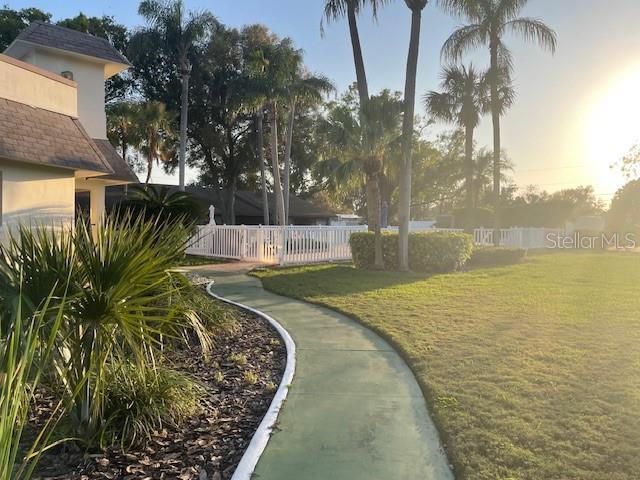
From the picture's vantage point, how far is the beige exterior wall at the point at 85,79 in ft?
44.0

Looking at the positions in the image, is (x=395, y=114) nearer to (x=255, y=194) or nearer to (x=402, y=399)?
(x=402, y=399)

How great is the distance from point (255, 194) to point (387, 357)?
36.2 metres

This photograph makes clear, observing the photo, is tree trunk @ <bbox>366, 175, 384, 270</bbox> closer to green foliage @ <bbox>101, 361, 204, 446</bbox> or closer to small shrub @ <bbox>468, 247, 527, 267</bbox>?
small shrub @ <bbox>468, 247, 527, 267</bbox>

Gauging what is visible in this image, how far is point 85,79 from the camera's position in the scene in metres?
14.2

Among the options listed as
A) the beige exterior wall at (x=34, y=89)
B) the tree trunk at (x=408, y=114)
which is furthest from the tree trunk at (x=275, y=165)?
the beige exterior wall at (x=34, y=89)

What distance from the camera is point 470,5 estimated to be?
664 inches

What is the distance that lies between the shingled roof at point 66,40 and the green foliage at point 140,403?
12.5 m

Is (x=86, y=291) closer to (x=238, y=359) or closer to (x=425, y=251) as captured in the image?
(x=238, y=359)

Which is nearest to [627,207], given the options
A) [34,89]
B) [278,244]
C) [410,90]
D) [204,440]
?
[410,90]

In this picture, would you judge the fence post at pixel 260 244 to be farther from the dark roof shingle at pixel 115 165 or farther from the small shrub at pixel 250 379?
the small shrub at pixel 250 379

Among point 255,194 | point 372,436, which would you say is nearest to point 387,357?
point 372,436

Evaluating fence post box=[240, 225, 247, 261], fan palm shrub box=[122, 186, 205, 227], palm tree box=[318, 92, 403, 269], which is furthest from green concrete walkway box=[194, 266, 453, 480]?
fence post box=[240, 225, 247, 261]

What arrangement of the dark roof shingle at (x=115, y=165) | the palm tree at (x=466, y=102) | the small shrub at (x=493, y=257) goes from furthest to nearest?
the palm tree at (x=466, y=102), the small shrub at (x=493, y=257), the dark roof shingle at (x=115, y=165)

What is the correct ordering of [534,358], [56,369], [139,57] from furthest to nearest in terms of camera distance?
[139,57]
[534,358]
[56,369]
